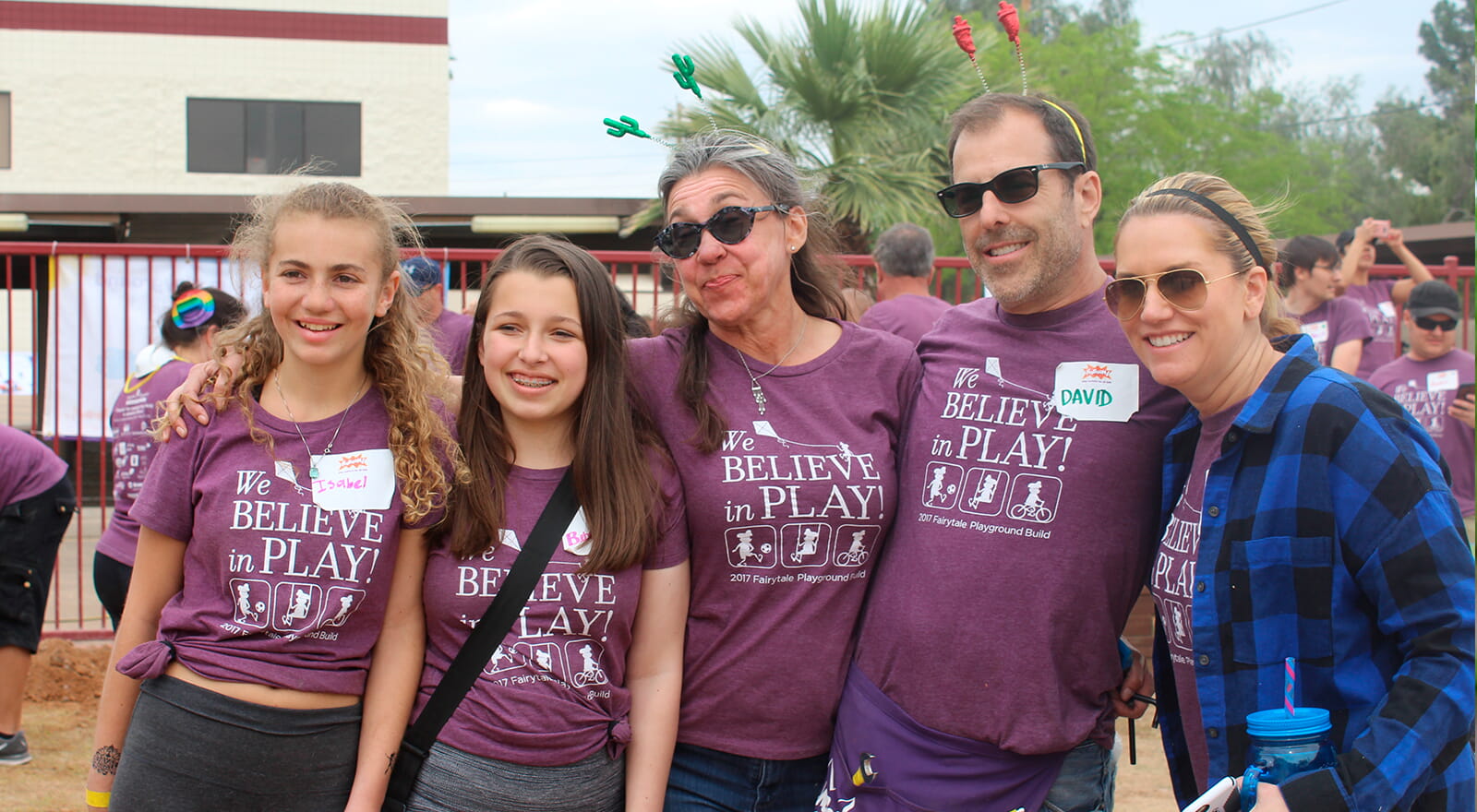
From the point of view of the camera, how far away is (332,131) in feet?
66.4

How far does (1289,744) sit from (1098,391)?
794 millimetres

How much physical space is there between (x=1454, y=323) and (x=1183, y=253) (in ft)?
19.5

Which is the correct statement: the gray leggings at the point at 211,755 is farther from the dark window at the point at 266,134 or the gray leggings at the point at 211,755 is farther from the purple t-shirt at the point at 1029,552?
the dark window at the point at 266,134

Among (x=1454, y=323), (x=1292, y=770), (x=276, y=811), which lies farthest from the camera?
(x=1454, y=323)

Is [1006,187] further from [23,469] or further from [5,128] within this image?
[5,128]

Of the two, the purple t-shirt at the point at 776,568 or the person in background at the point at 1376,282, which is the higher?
the person in background at the point at 1376,282

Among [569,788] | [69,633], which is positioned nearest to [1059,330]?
[569,788]

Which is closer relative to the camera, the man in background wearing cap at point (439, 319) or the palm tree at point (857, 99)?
the man in background wearing cap at point (439, 319)

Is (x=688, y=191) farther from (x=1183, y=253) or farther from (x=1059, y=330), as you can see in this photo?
(x=1183, y=253)

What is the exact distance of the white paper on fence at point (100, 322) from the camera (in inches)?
285

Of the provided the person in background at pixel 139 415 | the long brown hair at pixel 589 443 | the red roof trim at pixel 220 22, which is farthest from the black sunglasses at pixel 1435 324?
the red roof trim at pixel 220 22

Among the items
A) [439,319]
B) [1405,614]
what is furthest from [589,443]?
[439,319]

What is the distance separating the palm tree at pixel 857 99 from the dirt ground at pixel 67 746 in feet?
20.7

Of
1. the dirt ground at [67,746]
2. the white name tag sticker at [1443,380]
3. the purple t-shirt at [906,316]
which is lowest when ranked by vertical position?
the dirt ground at [67,746]
